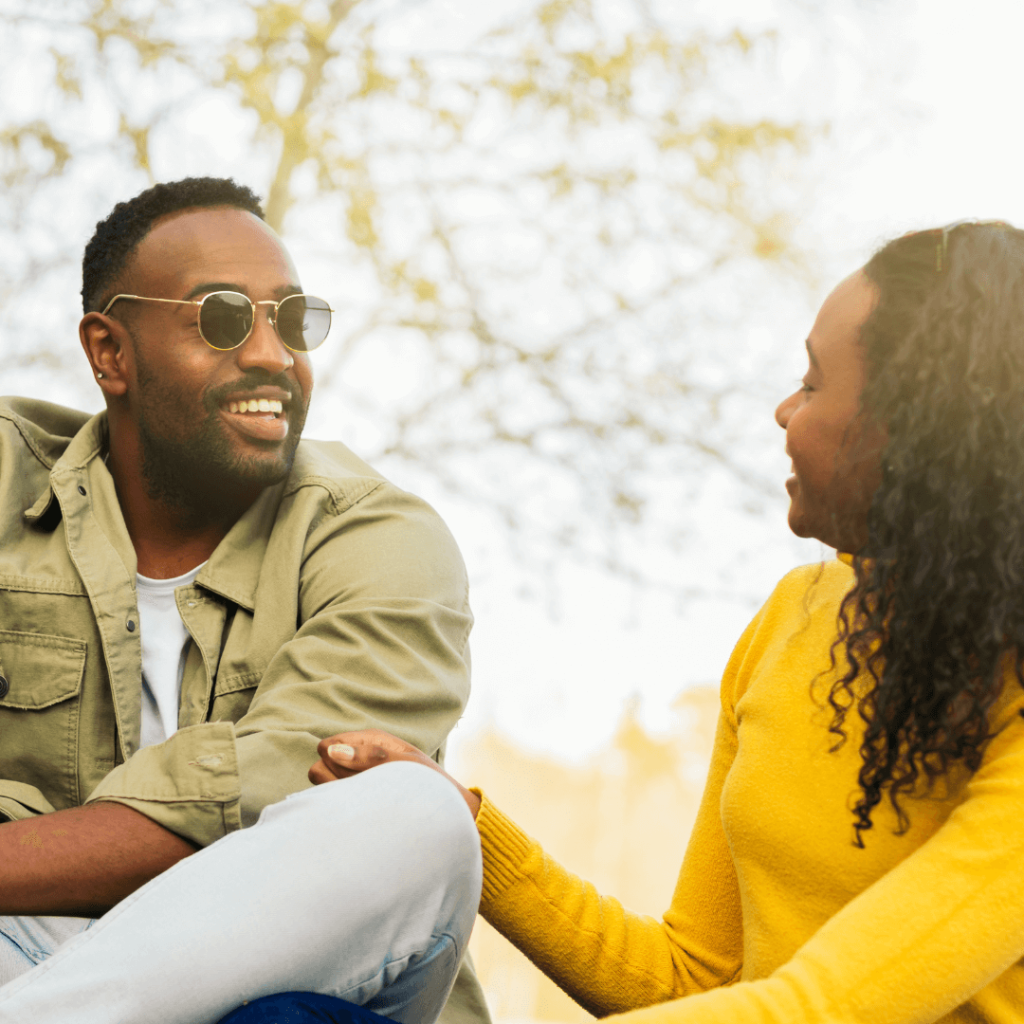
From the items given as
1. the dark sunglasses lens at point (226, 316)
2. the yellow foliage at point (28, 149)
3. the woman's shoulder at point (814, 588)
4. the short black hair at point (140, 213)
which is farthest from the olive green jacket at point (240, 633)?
the yellow foliage at point (28, 149)

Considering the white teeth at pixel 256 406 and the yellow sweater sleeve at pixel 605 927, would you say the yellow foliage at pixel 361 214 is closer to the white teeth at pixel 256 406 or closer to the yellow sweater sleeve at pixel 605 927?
the white teeth at pixel 256 406

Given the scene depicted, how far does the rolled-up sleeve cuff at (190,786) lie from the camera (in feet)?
6.15

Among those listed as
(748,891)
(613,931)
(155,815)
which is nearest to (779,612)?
(748,891)

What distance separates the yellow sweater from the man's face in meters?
0.99

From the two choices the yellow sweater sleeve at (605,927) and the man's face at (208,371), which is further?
the man's face at (208,371)

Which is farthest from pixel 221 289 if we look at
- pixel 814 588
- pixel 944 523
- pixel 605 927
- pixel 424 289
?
pixel 424 289

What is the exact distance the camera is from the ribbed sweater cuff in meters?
1.99

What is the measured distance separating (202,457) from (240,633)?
448mm

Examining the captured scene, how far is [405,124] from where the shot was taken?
7.79 meters

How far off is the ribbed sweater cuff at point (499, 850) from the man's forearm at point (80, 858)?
47 centimetres

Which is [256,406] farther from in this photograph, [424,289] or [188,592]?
[424,289]

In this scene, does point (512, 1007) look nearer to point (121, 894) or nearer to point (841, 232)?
point (841, 232)

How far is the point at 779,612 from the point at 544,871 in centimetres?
57

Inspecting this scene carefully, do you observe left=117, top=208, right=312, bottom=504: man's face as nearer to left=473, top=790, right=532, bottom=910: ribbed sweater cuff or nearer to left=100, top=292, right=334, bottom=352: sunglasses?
left=100, top=292, right=334, bottom=352: sunglasses
